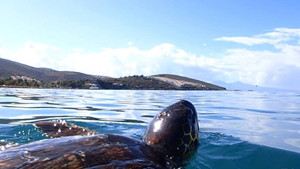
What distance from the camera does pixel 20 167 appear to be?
3531 mm

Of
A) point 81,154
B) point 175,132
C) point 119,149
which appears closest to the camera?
point 81,154

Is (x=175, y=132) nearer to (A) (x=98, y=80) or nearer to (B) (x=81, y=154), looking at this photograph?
(B) (x=81, y=154)

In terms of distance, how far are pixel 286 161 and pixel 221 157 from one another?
137cm

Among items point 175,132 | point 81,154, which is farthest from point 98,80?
point 81,154

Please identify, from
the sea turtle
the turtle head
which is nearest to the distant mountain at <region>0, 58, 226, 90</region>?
the turtle head

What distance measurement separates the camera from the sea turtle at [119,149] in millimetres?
3781

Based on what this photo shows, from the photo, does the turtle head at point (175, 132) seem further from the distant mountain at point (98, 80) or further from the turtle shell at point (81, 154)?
the distant mountain at point (98, 80)

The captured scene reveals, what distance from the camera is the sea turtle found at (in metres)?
3.78

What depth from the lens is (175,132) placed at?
5551mm

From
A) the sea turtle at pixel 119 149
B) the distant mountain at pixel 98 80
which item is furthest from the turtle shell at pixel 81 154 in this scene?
the distant mountain at pixel 98 80

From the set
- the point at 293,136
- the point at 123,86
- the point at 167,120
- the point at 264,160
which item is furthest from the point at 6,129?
the point at 123,86

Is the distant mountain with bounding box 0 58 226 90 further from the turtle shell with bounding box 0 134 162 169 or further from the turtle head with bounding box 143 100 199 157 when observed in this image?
the turtle shell with bounding box 0 134 162 169

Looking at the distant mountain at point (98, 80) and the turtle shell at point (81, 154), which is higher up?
the distant mountain at point (98, 80)

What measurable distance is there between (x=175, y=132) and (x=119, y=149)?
145 cm
